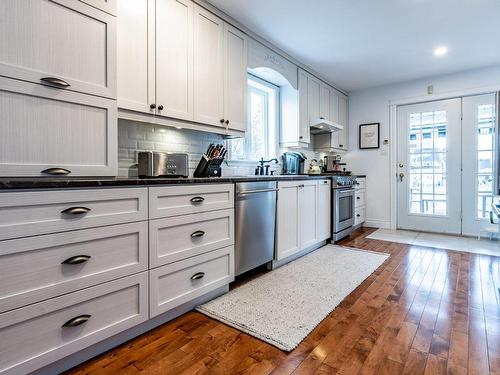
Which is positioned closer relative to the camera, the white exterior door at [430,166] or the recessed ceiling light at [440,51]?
Result: the recessed ceiling light at [440,51]

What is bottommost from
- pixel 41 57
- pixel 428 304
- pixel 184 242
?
pixel 428 304

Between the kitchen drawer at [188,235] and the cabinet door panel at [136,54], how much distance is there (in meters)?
0.85

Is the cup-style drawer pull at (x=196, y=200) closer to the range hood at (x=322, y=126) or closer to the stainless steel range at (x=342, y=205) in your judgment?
the stainless steel range at (x=342, y=205)

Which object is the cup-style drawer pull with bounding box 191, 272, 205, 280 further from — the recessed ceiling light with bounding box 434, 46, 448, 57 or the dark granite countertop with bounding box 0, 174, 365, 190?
the recessed ceiling light with bounding box 434, 46, 448, 57

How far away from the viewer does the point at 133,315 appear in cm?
154

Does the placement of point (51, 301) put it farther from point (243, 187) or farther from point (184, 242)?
point (243, 187)

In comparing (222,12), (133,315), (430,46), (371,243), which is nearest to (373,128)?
(430,46)

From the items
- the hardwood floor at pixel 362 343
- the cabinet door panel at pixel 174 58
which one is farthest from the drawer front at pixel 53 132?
the hardwood floor at pixel 362 343

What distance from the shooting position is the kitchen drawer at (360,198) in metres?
4.59

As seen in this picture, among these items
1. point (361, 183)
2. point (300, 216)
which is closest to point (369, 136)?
point (361, 183)

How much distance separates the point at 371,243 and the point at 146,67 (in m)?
3.40

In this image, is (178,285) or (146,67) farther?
(146,67)

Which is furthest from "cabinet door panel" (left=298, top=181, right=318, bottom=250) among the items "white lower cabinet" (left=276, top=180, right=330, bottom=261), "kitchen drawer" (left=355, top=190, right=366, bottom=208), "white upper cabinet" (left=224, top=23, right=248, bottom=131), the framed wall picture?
the framed wall picture

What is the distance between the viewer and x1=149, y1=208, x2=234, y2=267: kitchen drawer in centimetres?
166
